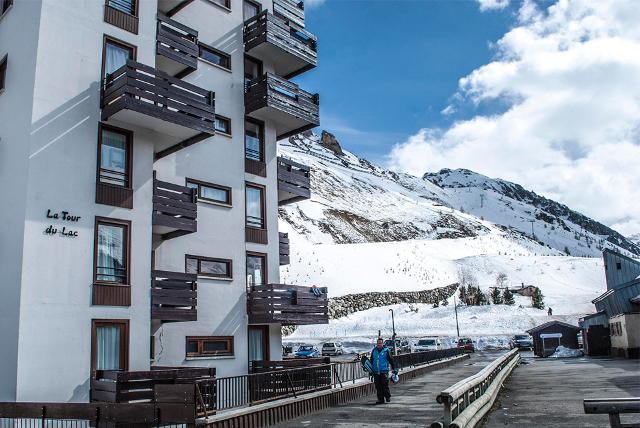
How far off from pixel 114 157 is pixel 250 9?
11.9 metres

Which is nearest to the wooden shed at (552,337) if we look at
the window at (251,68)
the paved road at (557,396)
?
the paved road at (557,396)

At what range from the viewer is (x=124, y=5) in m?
20.3

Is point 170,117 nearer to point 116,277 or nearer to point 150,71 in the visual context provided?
point 150,71

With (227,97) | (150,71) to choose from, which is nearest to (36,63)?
(150,71)

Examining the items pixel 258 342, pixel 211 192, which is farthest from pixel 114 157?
pixel 258 342

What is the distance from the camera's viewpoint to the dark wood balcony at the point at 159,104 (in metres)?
18.3

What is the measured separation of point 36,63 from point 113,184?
3887mm

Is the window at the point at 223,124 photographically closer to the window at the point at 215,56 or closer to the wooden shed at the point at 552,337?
the window at the point at 215,56

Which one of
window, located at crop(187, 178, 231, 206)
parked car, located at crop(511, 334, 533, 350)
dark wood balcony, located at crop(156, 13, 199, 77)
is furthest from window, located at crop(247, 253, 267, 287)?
parked car, located at crop(511, 334, 533, 350)

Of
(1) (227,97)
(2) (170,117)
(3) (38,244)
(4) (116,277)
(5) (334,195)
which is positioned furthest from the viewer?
(5) (334,195)

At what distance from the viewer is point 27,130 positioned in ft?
57.5

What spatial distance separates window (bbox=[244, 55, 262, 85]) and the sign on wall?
1202cm

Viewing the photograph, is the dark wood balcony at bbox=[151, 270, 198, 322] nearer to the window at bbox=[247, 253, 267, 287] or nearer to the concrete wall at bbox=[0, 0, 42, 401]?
the concrete wall at bbox=[0, 0, 42, 401]

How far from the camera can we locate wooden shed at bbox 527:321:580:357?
56062mm
